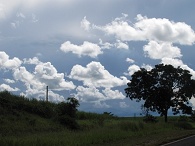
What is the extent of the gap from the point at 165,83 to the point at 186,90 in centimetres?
332

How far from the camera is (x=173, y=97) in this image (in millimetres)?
55438

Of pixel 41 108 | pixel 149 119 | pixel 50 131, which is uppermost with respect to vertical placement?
pixel 41 108

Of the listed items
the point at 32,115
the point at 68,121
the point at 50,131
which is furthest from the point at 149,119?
the point at 50,131

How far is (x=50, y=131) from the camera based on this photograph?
3073 cm

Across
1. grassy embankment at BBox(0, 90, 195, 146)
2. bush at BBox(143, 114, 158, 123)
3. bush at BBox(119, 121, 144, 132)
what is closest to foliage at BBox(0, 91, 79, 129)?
grassy embankment at BBox(0, 90, 195, 146)

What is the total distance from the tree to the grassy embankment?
14.5 m

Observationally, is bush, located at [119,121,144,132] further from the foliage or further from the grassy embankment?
the foliage

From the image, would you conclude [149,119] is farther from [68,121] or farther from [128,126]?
[68,121]

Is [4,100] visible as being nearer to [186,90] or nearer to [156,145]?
[156,145]

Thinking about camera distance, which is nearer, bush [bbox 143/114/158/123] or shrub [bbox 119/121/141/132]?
Result: shrub [bbox 119/121/141/132]

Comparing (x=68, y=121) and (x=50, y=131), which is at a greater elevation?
(x=68, y=121)

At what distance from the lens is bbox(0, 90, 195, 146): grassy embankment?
22.2 m

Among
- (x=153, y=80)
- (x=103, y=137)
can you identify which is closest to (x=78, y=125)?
(x=103, y=137)

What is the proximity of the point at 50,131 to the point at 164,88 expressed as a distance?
28.3m
